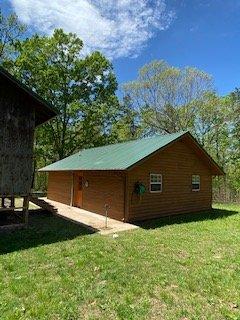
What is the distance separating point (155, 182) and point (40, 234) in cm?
720

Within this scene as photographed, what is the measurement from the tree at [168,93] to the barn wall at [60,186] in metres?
16.0

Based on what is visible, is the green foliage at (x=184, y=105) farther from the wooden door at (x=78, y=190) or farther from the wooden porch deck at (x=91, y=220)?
the wooden porch deck at (x=91, y=220)

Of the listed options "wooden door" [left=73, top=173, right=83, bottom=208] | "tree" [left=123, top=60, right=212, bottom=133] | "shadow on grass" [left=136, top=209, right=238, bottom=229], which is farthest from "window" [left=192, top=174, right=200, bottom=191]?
"tree" [left=123, top=60, right=212, bottom=133]

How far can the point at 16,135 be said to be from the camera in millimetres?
12703

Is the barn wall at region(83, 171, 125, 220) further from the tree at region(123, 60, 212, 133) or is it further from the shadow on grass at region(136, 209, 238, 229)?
the tree at region(123, 60, 212, 133)

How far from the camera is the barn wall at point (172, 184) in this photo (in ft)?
52.7

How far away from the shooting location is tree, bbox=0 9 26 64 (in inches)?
1299

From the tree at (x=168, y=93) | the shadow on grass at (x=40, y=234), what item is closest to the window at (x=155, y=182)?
the shadow on grass at (x=40, y=234)

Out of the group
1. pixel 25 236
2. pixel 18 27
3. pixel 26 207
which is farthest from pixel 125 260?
pixel 18 27

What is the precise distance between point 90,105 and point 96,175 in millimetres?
19431

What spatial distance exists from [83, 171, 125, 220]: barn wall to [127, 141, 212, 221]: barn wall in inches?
23.3

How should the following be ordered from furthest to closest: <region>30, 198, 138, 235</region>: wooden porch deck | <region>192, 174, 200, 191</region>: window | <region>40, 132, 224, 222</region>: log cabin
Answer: <region>192, 174, 200, 191</region>: window → <region>40, 132, 224, 222</region>: log cabin → <region>30, 198, 138, 235</region>: wooden porch deck

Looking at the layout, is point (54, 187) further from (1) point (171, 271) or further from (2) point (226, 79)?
(2) point (226, 79)

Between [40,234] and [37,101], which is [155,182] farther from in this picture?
[37,101]
